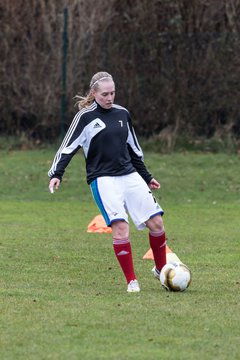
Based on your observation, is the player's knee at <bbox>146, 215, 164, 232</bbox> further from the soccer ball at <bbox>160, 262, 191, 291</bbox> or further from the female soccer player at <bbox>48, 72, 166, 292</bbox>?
the soccer ball at <bbox>160, 262, 191, 291</bbox>

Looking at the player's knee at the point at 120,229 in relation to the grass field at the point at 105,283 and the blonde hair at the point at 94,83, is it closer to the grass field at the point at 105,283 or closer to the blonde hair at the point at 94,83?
the grass field at the point at 105,283

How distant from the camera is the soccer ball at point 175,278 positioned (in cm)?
869

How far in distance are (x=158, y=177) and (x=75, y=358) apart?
1379 cm

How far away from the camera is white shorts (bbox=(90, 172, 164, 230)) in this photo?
8.75 meters

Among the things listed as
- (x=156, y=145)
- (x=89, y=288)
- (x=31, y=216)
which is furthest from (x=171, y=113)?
(x=89, y=288)

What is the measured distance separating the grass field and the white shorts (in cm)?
69

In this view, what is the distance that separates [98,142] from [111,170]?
28cm

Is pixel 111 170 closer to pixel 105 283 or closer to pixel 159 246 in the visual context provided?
pixel 159 246

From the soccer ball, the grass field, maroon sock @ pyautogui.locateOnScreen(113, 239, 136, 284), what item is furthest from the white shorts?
the grass field

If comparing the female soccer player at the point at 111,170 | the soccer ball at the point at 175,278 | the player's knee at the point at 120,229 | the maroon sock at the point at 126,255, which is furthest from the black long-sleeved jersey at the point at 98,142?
the soccer ball at the point at 175,278

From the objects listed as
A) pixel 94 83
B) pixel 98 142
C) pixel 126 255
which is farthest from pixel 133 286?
pixel 94 83

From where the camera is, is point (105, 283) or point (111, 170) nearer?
point (111, 170)

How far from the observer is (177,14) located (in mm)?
22719

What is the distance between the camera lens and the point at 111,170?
29.0ft
